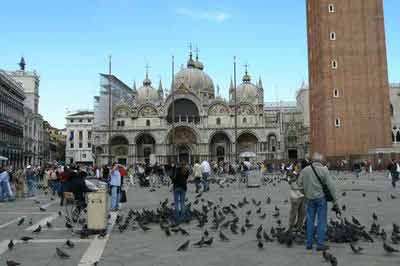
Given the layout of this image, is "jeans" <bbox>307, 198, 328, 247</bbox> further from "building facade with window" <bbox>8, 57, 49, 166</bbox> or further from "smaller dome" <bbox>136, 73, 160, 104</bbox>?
"smaller dome" <bbox>136, 73, 160, 104</bbox>

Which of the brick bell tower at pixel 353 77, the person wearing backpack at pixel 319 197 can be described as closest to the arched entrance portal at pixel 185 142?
the brick bell tower at pixel 353 77

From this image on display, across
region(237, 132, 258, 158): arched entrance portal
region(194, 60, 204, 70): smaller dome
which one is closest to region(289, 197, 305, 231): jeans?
region(237, 132, 258, 158): arched entrance portal

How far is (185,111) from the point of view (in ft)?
215

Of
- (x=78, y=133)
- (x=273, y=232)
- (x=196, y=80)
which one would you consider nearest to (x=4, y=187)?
(x=273, y=232)

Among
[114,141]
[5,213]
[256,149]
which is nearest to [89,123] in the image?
[114,141]

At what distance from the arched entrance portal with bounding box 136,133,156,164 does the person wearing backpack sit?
5817 centimetres

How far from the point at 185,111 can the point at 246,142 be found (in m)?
10.5

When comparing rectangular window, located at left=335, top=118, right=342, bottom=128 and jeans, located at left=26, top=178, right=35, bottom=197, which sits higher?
rectangular window, located at left=335, top=118, right=342, bottom=128

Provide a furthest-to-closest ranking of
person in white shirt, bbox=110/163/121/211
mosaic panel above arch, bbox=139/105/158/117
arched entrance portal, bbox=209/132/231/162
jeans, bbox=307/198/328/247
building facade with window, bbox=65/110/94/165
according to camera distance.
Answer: building facade with window, bbox=65/110/94/165, mosaic panel above arch, bbox=139/105/158/117, arched entrance portal, bbox=209/132/231/162, person in white shirt, bbox=110/163/121/211, jeans, bbox=307/198/328/247

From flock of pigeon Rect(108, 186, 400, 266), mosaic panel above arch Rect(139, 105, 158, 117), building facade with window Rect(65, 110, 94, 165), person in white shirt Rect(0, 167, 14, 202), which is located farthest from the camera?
building facade with window Rect(65, 110, 94, 165)

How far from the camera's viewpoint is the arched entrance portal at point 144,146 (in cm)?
6475

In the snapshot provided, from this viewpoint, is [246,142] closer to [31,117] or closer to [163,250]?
[31,117]

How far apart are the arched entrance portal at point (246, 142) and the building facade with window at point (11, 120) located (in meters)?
30.5

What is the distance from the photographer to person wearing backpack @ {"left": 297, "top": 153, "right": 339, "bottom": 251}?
6.94m
